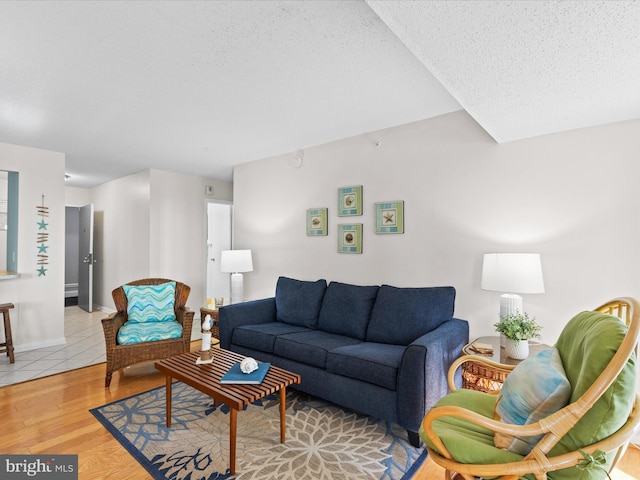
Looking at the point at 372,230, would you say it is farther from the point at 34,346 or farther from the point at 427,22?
the point at 34,346

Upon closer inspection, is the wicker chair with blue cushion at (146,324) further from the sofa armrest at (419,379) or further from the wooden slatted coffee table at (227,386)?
the sofa armrest at (419,379)

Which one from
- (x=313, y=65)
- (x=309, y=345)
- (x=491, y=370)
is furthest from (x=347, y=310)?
(x=313, y=65)

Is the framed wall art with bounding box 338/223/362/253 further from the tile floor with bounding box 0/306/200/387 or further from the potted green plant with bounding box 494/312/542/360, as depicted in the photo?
the tile floor with bounding box 0/306/200/387

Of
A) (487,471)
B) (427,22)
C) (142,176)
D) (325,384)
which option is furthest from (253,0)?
(142,176)

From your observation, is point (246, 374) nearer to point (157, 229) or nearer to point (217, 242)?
point (157, 229)

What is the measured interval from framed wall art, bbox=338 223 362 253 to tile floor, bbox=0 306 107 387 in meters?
2.92

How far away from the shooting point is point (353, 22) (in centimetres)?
173

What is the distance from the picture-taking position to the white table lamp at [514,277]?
2168 millimetres

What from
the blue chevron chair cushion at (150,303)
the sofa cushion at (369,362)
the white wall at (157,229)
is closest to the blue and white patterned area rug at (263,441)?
the sofa cushion at (369,362)

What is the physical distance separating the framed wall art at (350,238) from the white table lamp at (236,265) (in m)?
1.24

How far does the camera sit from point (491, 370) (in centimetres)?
200

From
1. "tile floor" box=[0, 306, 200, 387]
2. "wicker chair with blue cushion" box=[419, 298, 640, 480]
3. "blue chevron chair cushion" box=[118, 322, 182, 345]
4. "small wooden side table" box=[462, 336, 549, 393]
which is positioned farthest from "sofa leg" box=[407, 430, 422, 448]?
"tile floor" box=[0, 306, 200, 387]

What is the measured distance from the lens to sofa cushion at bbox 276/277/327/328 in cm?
326

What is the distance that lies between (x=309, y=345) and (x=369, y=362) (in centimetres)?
56
